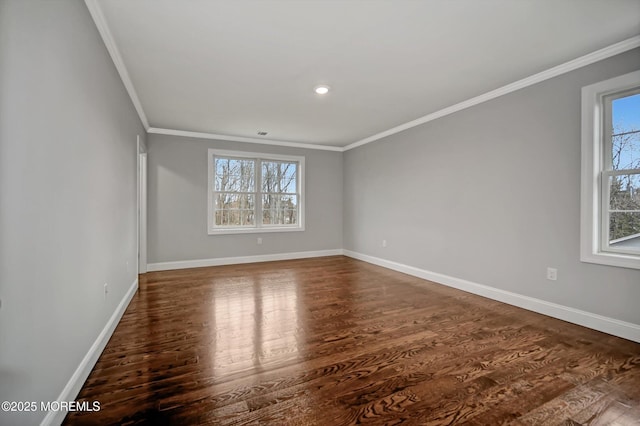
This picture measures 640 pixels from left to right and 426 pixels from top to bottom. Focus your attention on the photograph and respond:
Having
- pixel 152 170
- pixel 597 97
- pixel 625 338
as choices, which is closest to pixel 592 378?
pixel 625 338

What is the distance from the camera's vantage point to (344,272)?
5.10 metres

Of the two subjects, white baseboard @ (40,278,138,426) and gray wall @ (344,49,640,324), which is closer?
white baseboard @ (40,278,138,426)

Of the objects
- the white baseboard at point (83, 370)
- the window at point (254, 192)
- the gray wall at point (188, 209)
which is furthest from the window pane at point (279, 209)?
the white baseboard at point (83, 370)

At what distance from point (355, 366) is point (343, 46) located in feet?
8.30

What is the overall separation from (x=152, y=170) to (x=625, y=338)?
631 centimetres

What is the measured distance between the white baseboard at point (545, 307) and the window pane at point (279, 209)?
108 inches

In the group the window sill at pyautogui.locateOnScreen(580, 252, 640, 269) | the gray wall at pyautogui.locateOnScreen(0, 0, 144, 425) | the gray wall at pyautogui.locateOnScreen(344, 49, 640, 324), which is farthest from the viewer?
the gray wall at pyautogui.locateOnScreen(344, 49, 640, 324)

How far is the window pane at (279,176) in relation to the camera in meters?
6.23

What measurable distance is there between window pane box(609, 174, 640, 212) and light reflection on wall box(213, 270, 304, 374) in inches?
120

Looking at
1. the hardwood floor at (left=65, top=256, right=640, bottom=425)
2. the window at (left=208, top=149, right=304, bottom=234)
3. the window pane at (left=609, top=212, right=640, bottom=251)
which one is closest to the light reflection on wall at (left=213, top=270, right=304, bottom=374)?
the hardwood floor at (left=65, top=256, right=640, bottom=425)

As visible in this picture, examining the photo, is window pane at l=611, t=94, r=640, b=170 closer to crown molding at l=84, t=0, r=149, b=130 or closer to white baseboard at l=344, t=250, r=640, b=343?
white baseboard at l=344, t=250, r=640, b=343

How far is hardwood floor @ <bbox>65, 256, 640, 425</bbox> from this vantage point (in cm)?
166

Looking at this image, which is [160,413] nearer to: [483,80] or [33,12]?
[33,12]

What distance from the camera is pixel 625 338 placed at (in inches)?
101
